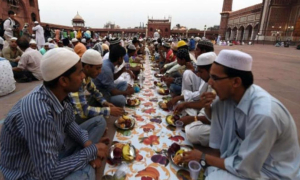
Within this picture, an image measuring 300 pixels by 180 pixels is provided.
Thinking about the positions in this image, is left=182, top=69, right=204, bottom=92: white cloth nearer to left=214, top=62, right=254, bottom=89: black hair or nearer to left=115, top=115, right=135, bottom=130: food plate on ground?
left=115, top=115, right=135, bottom=130: food plate on ground

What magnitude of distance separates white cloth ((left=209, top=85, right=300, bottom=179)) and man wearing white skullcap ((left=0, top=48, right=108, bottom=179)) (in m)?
1.02

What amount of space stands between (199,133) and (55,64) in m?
1.55

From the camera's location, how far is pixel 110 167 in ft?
5.51

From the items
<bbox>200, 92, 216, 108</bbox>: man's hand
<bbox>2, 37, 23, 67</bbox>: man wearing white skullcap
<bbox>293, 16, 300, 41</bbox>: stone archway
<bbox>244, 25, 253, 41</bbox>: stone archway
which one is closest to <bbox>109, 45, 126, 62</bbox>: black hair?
<bbox>200, 92, 216, 108</bbox>: man's hand

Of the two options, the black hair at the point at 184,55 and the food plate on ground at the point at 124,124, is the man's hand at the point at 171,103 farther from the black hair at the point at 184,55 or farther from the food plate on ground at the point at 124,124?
the black hair at the point at 184,55

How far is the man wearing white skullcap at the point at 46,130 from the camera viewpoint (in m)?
0.96

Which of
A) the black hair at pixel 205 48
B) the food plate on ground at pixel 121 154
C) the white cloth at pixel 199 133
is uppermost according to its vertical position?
the black hair at pixel 205 48

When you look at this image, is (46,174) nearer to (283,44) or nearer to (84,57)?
(84,57)

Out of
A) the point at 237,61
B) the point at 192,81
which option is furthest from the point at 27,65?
the point at 237,61

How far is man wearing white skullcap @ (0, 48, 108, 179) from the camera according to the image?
0.96 metres

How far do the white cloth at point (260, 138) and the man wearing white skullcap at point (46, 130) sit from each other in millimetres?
1023

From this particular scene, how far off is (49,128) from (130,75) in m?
3.04

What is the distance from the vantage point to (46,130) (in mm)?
976

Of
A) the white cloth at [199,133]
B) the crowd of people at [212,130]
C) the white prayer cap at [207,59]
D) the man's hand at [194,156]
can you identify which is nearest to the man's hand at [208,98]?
the crowd of people at [212,130]
